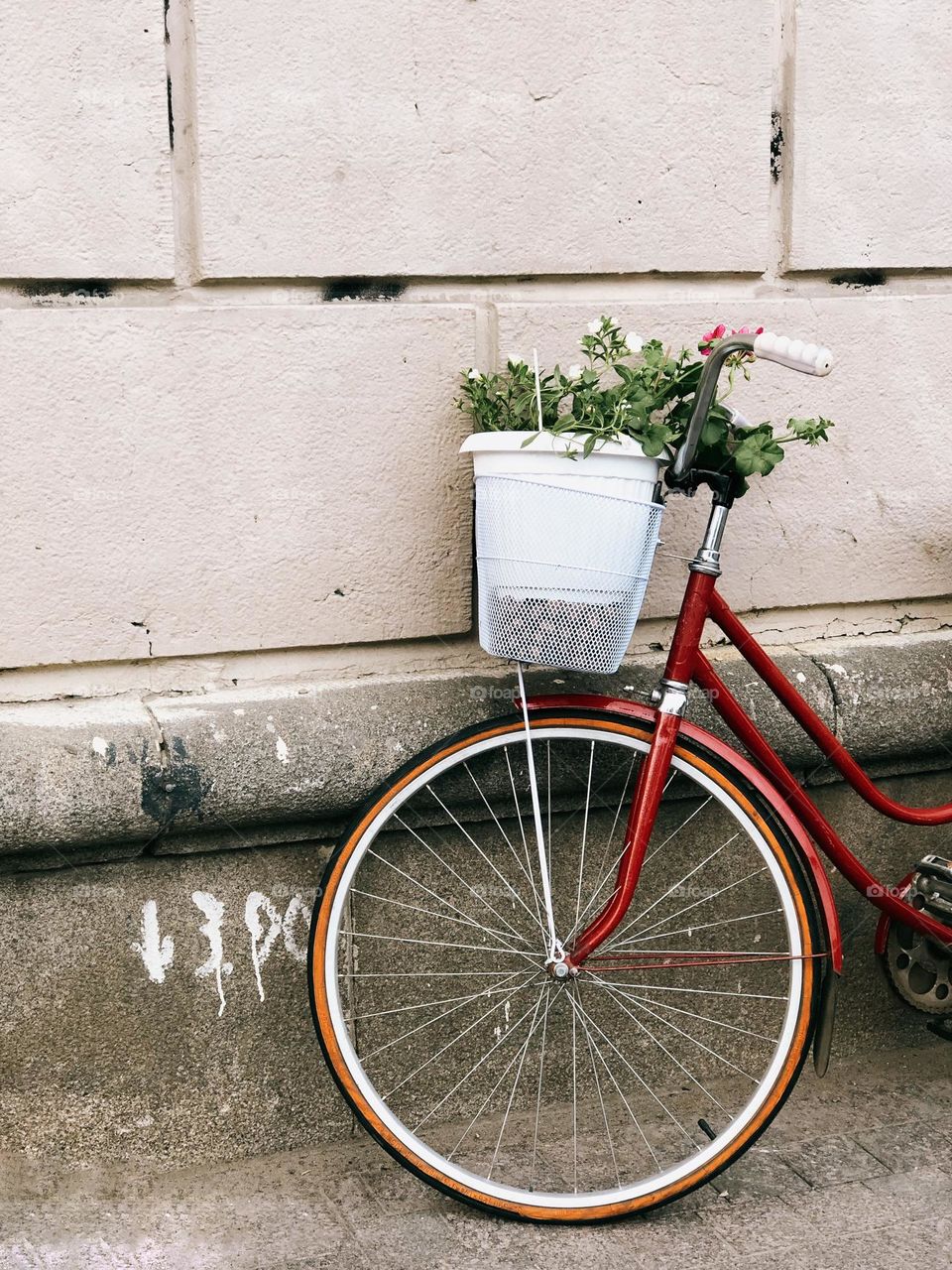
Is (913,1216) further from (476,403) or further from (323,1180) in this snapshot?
(476,403)

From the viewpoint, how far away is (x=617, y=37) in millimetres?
2865

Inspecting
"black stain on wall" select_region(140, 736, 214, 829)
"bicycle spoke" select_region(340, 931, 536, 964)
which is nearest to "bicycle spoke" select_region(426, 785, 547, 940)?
"bicycle spoke" select_region(340, 931, 536, 964)

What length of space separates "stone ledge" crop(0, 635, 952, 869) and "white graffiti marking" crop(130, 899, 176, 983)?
0.14m

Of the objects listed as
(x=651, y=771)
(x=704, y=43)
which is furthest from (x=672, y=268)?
(x=651, y=771)

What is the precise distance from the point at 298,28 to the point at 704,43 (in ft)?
2.96

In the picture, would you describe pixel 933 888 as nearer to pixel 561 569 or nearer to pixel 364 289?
pixel 561 569

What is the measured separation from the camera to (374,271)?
9.15 ft

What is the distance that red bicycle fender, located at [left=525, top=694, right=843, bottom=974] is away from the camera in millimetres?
2631

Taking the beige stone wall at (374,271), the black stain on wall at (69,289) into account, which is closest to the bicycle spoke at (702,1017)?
the beige stone wall at (374,271)

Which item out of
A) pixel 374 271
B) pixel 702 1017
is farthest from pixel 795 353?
pixel 702 1017

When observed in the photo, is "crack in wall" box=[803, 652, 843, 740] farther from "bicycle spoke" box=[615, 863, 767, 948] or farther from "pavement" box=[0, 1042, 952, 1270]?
"pavement" box=[0, 1042, 952, 1270]

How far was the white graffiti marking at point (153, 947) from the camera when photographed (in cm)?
278

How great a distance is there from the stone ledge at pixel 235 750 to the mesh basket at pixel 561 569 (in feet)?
1.58

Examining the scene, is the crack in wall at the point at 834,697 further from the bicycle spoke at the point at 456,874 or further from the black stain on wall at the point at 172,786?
the black stain on wall at the point at 172,786
